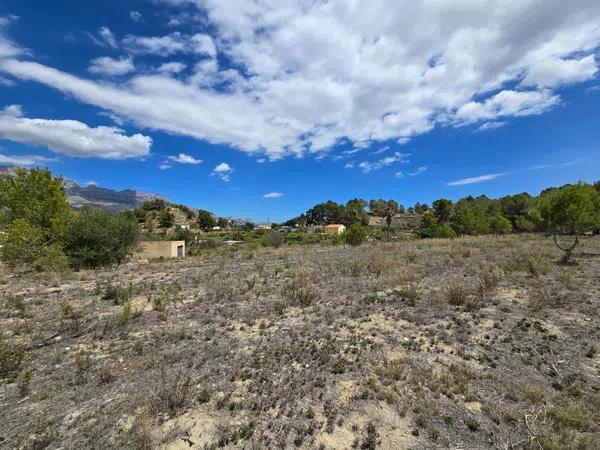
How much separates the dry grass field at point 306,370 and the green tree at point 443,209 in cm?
8035

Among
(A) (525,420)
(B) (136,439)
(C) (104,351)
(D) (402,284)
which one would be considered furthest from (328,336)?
(D) (402,284)

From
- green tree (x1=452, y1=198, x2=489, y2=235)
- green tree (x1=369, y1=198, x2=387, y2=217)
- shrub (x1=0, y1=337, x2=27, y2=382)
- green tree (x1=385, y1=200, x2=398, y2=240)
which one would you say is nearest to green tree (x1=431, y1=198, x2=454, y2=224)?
green tree (x1=385, y1=200, x2=398, y2=240)

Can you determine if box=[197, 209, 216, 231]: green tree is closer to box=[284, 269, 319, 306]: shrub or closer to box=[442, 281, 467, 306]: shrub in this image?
box=[284, 269, 319, 306]: shrub

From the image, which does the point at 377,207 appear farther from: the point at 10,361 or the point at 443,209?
the point at 10,361

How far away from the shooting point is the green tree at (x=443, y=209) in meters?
82.6

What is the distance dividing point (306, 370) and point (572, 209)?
53.8 feet

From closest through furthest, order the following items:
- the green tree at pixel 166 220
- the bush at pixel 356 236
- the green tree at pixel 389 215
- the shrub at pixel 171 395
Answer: the shrub at pixel 171 395 → the bush at pixel 356 236 → the green tree at pixel 389 215 → the green tree at pixel 166 220

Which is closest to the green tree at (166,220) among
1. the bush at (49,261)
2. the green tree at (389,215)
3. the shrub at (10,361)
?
the green tree at (389,215)

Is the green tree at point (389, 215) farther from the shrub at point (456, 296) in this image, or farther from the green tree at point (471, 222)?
the shrub at point (456, 296)

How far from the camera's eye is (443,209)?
84438 millimetres

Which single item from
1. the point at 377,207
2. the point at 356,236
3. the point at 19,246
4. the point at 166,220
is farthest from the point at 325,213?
the point at 19,246

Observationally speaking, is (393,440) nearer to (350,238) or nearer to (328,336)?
(328,336)

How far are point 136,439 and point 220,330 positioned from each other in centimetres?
311

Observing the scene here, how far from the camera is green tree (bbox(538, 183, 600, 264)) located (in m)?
14.6
